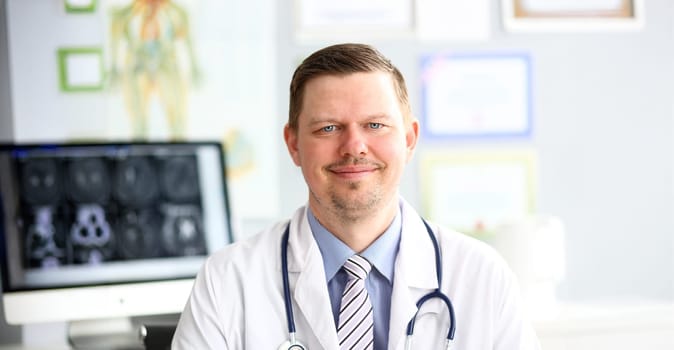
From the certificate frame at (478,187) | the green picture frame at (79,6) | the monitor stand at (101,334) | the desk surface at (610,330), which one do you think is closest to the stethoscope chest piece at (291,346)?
the monitor stand at (101,334)

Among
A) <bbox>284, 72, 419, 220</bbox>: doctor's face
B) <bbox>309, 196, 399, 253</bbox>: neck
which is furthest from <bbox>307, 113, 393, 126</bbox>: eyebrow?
<bbox>309, 196, 399, 253</bbox>: neck

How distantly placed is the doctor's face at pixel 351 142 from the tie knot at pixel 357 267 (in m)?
0.07

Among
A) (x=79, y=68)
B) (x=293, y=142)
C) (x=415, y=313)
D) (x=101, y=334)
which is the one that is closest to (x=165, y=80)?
(x=79, y=68)

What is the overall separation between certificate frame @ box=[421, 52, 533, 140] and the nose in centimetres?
101

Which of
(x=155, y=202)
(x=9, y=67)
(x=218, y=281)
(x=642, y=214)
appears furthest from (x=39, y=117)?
(x=642, y=214)

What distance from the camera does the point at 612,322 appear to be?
1.95 m

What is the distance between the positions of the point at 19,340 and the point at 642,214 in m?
1.62

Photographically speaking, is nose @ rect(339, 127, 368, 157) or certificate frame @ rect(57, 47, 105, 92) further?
certificate frame @ rect(57, 47, 105, 92)

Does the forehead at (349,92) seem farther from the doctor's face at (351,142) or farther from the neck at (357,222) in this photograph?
the neck at (357,222)

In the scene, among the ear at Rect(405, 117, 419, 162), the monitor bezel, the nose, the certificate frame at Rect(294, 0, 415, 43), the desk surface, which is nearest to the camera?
the nose

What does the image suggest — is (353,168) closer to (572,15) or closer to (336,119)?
(336,119)

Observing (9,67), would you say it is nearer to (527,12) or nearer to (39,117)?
(39,117)

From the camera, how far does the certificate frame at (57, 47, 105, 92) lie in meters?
2.08

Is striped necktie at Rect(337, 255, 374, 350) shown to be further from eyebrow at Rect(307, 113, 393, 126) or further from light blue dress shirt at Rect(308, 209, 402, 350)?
→ eyebrow at Rect(307, 113, 393, 126)
